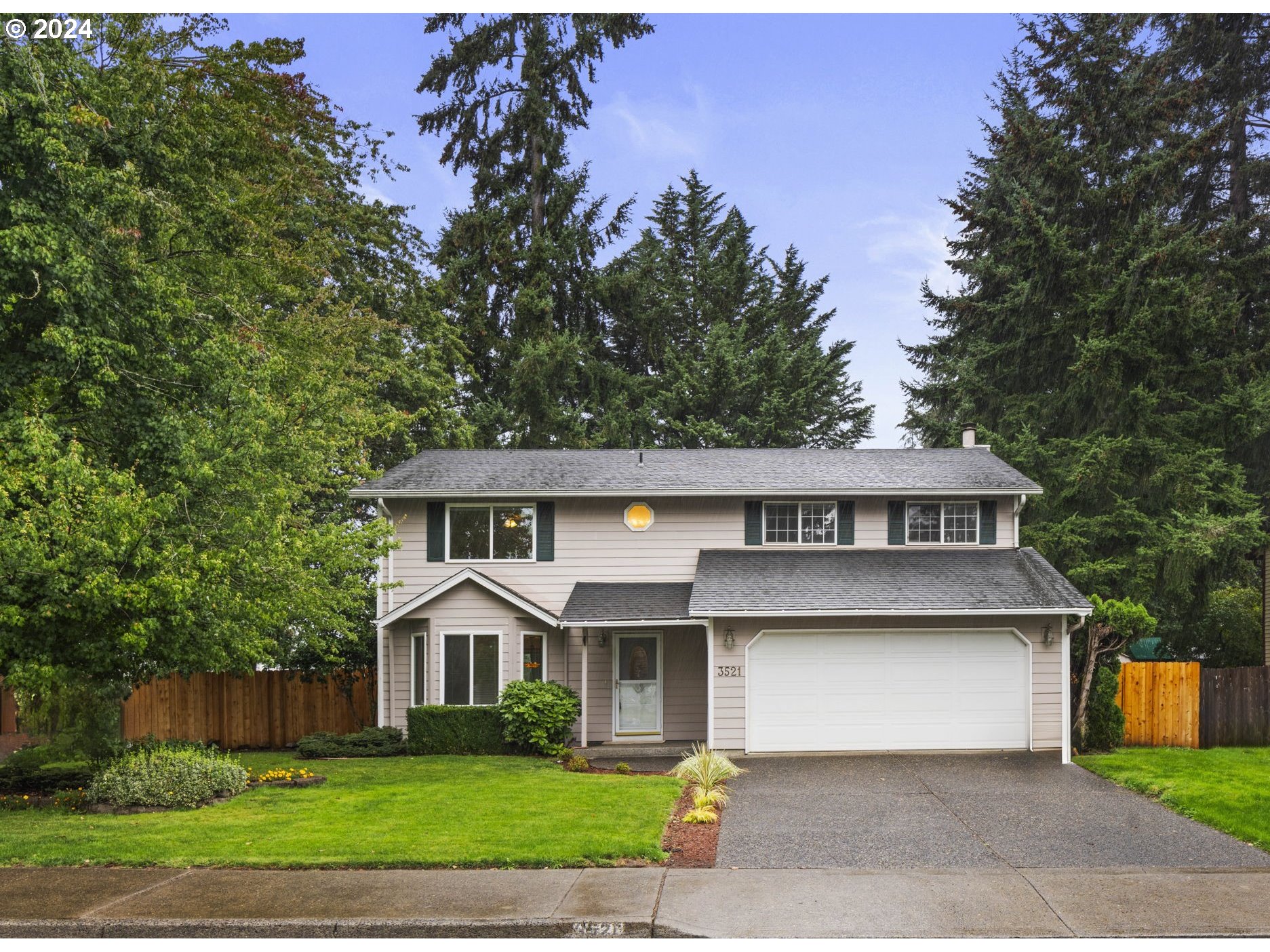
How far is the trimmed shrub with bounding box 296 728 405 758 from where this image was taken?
16.7 m

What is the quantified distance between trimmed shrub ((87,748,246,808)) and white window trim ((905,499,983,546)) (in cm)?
1275

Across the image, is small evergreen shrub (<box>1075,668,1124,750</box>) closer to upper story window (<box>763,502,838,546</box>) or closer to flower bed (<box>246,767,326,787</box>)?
upper story window (<box>763,502,838,546</box>)

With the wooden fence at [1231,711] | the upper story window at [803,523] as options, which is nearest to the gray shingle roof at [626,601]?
the upper story window at [803,523]

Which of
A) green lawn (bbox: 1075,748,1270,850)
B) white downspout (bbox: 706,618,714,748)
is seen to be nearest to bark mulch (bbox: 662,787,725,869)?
white downspout (bbox: 706,618,714,748)

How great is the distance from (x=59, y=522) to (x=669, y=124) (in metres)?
27.7

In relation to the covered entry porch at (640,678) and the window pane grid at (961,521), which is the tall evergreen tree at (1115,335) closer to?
the window pane grid at (961,521)

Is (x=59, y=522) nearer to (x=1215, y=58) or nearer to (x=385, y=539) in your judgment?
(x=385, y=539)

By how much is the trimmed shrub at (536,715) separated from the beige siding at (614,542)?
2.05m

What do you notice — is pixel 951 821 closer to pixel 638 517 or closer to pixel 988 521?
pixel 988 521

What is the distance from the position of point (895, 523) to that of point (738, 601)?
4434mm

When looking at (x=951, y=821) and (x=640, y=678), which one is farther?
(x=640, y=678)

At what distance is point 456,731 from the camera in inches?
657

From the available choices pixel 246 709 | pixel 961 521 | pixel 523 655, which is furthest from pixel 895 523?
pixel 246 709

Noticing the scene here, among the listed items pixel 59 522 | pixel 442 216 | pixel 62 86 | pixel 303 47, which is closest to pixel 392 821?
pixel 59 522
